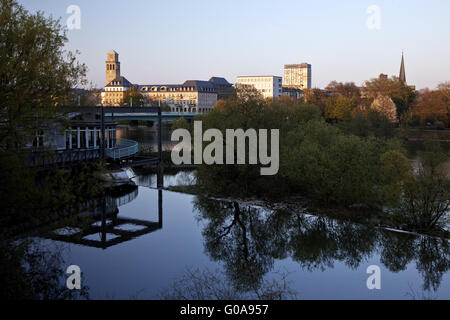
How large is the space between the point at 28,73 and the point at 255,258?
33.0 feet

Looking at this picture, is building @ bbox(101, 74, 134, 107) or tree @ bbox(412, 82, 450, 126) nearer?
tree @ bbox(412, 82, 450, 126)

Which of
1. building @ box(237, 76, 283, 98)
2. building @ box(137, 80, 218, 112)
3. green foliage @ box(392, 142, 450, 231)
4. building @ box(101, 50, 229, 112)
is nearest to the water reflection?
green foliage @ box(392, 142, 450, 231)

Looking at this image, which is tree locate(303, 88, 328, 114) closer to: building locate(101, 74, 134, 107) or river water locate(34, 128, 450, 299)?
river water locate(34, 128, 450, 299)

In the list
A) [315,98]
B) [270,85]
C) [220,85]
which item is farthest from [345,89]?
[270,85]

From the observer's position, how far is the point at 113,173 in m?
28.7

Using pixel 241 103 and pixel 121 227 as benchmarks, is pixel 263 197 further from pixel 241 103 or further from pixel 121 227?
pixel 121 227

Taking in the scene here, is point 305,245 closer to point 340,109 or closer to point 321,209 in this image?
point 321,209

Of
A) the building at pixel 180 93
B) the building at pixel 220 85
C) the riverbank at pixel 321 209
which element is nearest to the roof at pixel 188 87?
the building at pixel 180 93

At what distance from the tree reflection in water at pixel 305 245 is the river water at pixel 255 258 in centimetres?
4

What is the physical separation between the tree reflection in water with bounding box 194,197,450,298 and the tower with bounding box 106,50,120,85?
168926mm

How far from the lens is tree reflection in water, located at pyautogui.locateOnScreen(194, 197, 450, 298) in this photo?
15.9 metres

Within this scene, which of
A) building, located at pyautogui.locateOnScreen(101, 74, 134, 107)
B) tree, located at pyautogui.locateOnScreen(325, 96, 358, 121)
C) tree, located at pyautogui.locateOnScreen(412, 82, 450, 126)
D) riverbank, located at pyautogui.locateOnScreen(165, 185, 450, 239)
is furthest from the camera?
building, located at pyautogui.locateOnScreen(101, 74, 134, 107)

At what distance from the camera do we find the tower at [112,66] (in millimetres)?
182750

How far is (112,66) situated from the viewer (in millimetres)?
182750
